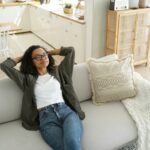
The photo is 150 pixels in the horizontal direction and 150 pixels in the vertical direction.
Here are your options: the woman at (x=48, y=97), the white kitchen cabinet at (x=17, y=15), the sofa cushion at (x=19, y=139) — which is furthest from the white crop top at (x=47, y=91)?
the white kitchen cabinet at (x=17, y=15)

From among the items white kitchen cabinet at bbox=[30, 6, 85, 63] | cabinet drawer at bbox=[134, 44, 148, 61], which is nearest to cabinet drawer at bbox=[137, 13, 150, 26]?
cabinet drawer at bbox=[134, 44, 148, 61]

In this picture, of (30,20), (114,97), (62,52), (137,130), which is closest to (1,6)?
(30,20)

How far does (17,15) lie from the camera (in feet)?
19.8

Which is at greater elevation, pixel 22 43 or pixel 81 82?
pixel 81 82

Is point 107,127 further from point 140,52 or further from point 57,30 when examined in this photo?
point 57,30

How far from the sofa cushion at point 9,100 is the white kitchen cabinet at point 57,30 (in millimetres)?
2010

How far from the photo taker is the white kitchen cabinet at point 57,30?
3.74 meters

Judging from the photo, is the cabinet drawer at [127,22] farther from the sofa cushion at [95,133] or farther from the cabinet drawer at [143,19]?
the sofa cushion at [95,133]

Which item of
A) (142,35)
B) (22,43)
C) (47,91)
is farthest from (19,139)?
(22,43)

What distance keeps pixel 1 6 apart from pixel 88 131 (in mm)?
5000

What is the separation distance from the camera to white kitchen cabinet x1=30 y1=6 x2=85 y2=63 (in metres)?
3.74

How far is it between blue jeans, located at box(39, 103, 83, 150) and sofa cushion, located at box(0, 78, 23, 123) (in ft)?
0.73

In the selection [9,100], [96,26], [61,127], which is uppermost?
[96,26]

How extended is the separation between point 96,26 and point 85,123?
203cm
